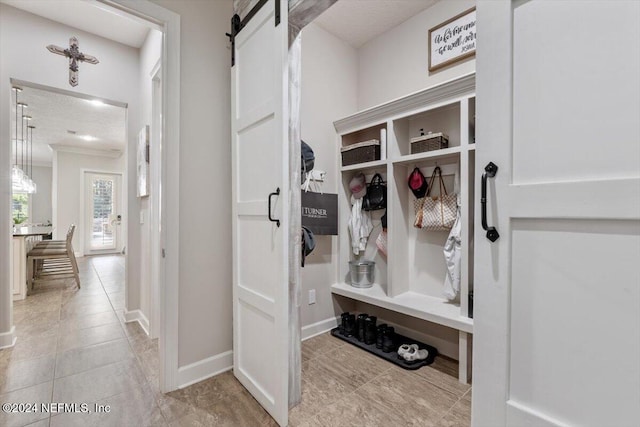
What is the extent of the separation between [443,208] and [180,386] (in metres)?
2.11

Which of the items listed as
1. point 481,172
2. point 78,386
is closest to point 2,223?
point 78,386

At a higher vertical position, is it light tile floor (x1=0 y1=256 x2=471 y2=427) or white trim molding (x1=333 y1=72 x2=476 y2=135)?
white trim molding (x1=333 y1=72 x2=476 y2=135)

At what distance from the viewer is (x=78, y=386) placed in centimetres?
179

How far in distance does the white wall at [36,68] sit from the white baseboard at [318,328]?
1.81 m

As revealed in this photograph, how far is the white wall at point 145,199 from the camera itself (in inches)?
→ 99.9

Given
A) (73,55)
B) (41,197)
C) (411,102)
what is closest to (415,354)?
(411,102)

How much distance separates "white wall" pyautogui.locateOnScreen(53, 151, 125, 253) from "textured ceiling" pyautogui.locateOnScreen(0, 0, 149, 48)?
596cm

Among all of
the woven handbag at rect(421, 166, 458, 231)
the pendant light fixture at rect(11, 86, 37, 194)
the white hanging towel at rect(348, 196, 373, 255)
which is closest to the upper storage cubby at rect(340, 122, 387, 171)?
the white hanging towel at rect(348, 196, 373, 255)

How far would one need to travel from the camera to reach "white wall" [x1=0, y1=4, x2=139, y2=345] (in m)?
2.28

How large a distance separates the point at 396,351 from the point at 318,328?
2.34 feet

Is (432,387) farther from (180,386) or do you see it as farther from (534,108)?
(534,108)

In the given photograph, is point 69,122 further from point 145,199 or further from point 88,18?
point 145,199

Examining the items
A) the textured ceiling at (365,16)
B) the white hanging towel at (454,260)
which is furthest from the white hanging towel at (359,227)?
the textured ceiling at (365,16)

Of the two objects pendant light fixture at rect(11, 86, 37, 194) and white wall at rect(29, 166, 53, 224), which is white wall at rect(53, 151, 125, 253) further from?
white wall at rect(29, 166, 53, 224)
